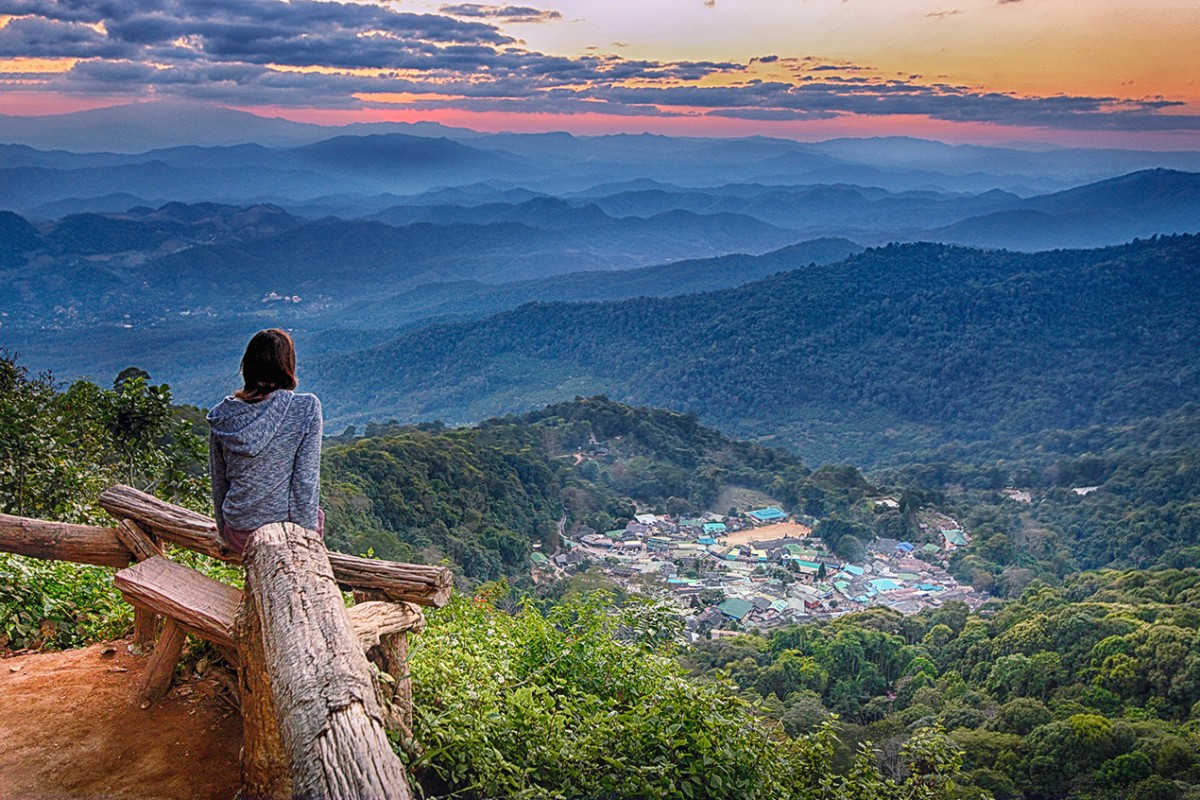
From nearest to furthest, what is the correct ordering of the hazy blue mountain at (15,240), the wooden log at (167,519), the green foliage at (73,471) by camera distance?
the wooden log at (167,519), the green foliage at (73,471), the hazy blue mountain at (15,240)

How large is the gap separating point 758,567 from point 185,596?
126ft

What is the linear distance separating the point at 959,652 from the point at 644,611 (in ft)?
63.5

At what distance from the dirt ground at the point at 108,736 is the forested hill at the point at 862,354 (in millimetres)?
73152

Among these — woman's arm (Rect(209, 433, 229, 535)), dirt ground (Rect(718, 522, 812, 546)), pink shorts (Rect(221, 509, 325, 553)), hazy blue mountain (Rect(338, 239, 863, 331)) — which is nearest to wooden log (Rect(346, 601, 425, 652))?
pink shorts (Rect(221, 509, 325, 553))

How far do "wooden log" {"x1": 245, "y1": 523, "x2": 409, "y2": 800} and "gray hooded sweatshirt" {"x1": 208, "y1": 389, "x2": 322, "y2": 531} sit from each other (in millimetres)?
375

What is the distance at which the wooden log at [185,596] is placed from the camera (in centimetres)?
355

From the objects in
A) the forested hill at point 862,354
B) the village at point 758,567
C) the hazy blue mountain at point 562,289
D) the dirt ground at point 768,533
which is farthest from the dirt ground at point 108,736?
the hazy blue mountain at point 562,289

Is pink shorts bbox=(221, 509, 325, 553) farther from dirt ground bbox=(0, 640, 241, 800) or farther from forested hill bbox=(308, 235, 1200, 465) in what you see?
forested hill bbox=(308, 235, 1200, 465)

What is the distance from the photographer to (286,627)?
2758mm

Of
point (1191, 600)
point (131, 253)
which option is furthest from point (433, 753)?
point (131, 253)

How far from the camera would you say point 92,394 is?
910 centimetres

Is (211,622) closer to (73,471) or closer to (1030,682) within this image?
(73,471)

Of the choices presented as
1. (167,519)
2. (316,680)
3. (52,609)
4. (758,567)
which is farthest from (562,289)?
(316,680)

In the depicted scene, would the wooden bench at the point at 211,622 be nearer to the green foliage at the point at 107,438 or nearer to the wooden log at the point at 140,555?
the wooden log at the point at 140,555
